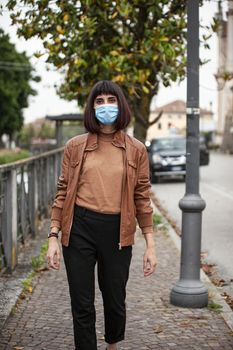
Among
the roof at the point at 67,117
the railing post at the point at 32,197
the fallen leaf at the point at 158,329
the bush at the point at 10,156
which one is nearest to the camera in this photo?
the fallen leaf at the point at 158,329

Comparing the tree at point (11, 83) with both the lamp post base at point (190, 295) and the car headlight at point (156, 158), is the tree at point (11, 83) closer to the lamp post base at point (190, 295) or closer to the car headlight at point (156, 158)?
the car headlight at point (156, 158)

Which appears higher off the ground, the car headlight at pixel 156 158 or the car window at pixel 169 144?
the car window at pixel 169 144

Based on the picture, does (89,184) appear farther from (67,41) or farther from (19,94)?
(19,94)

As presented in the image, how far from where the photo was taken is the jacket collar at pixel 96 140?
4.48m

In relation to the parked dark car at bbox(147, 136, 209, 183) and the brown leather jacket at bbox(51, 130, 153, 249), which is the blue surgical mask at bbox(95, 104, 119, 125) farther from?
the parked dark car at bbox(147, 136, 209, 183)

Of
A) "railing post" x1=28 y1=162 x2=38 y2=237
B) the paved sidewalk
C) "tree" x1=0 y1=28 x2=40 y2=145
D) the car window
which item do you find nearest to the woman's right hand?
the paved sidewalk

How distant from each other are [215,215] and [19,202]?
6543mm

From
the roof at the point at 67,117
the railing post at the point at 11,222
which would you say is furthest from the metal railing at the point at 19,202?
the roof at the point at 67,117

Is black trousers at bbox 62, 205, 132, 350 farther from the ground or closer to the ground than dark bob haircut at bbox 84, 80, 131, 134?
closer to the ground

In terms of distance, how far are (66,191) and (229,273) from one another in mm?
4555

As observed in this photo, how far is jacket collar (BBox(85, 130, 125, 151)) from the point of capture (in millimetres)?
4480

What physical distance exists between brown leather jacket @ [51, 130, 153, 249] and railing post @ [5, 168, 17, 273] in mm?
3501

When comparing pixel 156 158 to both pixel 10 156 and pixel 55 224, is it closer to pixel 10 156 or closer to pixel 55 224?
pixel 10 156

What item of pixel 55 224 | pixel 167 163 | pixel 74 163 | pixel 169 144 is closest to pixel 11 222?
pixel 55 224
